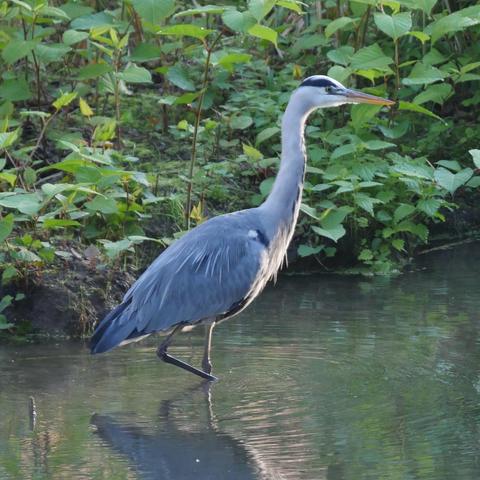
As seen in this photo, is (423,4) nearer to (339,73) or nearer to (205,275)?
(339,73)

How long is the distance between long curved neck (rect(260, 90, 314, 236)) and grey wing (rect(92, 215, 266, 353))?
18cm

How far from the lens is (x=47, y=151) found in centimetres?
844

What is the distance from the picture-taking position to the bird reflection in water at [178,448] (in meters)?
4.55

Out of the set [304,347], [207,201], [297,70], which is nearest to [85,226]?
[207,201]

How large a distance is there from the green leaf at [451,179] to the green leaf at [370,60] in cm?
82

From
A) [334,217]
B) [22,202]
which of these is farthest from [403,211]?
[22,202]

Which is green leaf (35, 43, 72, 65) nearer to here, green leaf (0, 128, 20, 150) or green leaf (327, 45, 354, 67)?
green leaf (0, 128, 20, 150)

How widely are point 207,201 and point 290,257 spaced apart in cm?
70

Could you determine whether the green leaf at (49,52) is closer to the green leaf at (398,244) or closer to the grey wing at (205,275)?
the grey wing at (205,275)

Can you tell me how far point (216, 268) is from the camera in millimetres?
6121

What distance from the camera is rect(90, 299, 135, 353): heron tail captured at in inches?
225

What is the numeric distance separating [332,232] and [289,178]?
3.81 ft

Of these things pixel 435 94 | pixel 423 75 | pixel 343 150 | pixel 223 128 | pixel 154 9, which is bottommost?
pixel 343 150

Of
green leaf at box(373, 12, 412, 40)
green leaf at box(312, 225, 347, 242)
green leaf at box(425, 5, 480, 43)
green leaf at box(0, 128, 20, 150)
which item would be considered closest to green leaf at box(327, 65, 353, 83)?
green leaf at box(373, 12, 412, 40)
